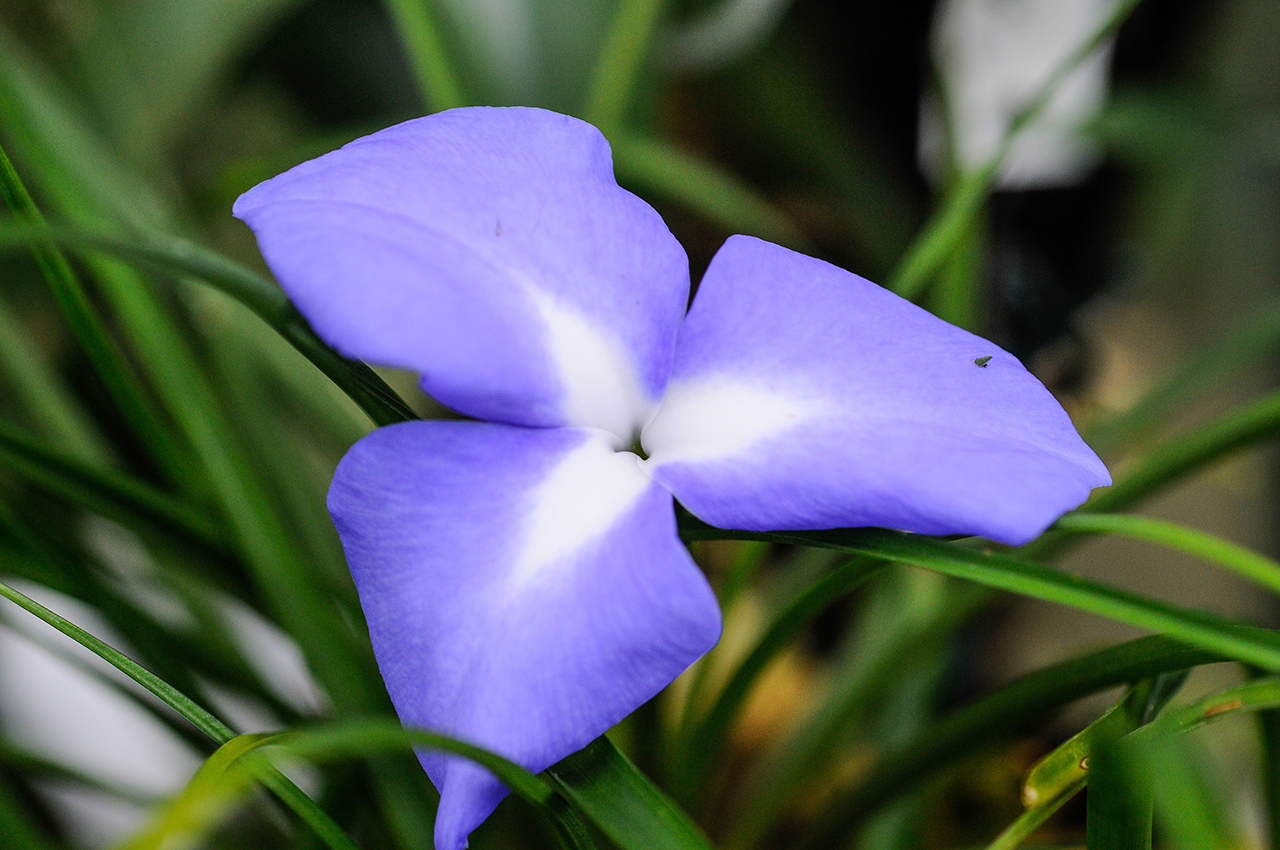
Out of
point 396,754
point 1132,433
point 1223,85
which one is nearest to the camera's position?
point 396,754

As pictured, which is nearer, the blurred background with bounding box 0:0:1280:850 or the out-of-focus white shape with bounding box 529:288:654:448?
the out-of-focus white shape with bounding box 529:288:654:448

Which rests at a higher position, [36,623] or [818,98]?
[818,98]

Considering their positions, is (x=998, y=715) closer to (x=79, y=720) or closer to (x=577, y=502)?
(x=577, y=502)

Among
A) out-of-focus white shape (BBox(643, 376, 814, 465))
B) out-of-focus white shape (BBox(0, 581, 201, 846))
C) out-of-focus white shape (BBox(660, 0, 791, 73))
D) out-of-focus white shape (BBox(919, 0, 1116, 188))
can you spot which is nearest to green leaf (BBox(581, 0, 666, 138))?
out-of-focus white shape (BBox(660, 0, 791, 73))

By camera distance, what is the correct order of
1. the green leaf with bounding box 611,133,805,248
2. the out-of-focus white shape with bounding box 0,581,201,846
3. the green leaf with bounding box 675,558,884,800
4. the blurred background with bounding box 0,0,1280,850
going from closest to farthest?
1. the green leaf with bounding box 675,558,884,800
2. the blurred background with bounding box 0,0,1280,850
3. the green leaf with bounding box 611,133,805,248
4. the out-of-focus white shape with bounding box 0,581,201,846

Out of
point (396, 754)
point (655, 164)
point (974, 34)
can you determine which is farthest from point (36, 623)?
point (974, 34)

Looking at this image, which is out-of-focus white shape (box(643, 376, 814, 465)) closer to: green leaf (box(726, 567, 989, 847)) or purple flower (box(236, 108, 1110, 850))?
purple flower (box(236, 108, 1110, 850))

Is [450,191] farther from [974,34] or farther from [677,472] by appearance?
[974,34]

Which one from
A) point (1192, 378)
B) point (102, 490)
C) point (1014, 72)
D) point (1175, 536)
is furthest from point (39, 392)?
point (1014, 72)
